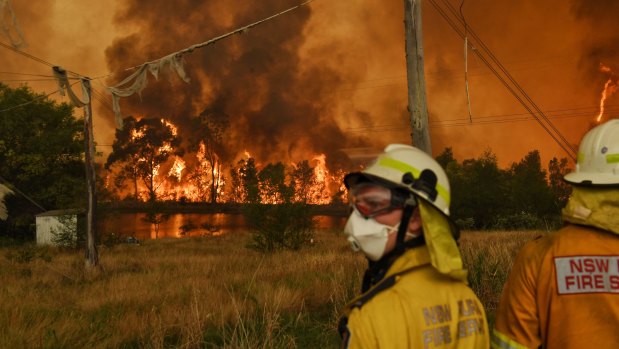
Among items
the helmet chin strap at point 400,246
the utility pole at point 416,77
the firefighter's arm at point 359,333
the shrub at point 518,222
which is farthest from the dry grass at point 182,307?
the shrub at point 518,222

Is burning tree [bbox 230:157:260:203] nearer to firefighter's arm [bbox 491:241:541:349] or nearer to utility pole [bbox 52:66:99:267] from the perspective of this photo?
utility pole [bbox 52:66:99:267]

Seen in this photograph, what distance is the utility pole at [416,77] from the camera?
746cm

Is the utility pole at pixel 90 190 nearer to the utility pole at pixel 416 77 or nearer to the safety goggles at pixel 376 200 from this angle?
the utility pole at pixel 416 77

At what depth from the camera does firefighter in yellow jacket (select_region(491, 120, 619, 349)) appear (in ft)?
7.78

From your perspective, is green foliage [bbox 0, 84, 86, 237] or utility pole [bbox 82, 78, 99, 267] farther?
green foliage [bbox 0, 84, 86, 237]

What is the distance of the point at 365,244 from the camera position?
2010mm

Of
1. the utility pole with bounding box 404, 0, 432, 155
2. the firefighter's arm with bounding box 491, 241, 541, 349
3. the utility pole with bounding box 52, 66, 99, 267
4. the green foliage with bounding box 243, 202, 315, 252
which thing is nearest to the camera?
the firefighter's arm with bounding box 491, 241, 541, 349

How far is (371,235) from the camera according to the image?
78.3 inches

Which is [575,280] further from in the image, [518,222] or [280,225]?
[518,222]

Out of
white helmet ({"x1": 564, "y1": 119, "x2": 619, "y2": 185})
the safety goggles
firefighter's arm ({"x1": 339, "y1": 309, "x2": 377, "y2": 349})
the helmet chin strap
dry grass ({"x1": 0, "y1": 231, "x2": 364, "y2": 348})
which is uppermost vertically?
white helmet ({"x1": 564, "y1": 119, "x2": 619, "y2": 185})

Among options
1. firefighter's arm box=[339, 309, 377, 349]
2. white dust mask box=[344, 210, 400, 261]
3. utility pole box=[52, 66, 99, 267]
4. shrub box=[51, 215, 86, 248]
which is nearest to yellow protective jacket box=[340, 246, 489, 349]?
firefighter's arm box=[339, 309, 377, 349]

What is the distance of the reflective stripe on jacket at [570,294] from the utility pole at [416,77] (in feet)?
16.4

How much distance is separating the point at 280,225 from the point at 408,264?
19481 mm

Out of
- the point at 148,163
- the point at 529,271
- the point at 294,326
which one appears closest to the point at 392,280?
the point at 529,271
